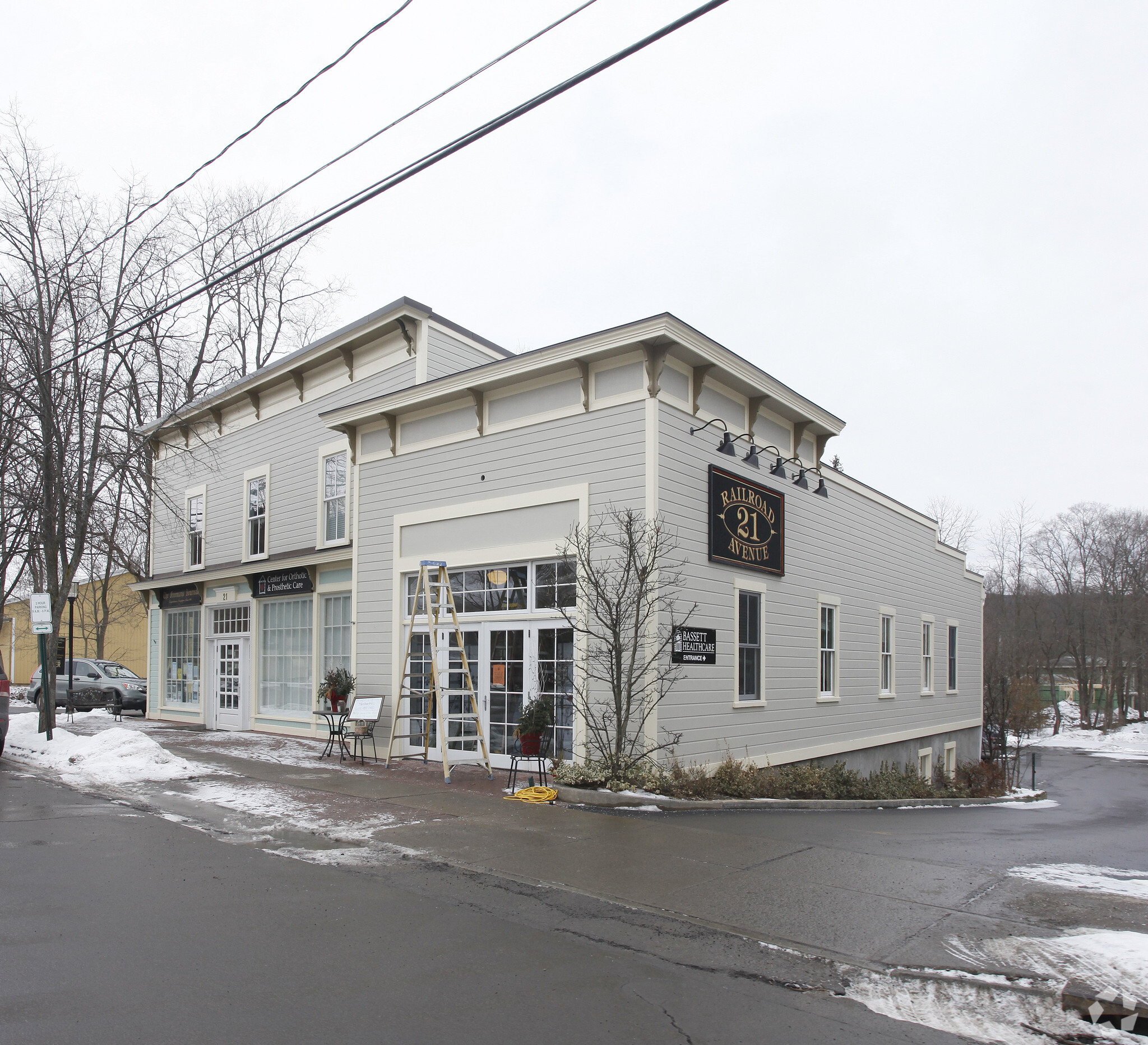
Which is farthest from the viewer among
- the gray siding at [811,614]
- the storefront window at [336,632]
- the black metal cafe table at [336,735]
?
the storefront window at [336,632]

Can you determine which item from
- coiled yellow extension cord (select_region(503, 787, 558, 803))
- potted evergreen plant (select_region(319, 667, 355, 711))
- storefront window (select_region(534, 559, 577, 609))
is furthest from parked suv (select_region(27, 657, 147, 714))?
coiled yellow extension cord (select_region(503, 787, 558, 803))

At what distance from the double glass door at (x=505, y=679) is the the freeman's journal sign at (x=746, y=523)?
2.66 meters

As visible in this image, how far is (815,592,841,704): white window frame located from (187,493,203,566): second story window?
15.8 m

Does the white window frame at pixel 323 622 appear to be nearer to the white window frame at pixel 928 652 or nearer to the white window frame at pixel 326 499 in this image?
the white window frame at pixel 326 499

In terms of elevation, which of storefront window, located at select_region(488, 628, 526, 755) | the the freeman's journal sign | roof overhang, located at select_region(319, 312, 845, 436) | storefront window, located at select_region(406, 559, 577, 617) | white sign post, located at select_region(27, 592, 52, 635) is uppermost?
roof overhang, located at select_region(319, 312, 845, 436)

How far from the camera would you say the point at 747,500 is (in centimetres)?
1452

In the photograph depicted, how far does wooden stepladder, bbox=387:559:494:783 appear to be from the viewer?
13.0m

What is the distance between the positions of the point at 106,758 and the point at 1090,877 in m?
12.9

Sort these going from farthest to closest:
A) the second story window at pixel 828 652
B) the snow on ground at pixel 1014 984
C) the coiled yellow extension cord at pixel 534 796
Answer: the second story window at pixel 828 652 < the coiled yellow extension cord at pixel 534 796 < the snow on ground at pixel 1014 984

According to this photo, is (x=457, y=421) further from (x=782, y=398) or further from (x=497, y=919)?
(x=497, y=919)

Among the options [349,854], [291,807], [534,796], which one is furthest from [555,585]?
[349,854]

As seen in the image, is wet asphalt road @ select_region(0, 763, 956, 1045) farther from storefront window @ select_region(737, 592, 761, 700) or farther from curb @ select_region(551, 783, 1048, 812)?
storefront window @ select_region(737, 592, 761, 700)

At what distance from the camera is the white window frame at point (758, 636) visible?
45.8ft

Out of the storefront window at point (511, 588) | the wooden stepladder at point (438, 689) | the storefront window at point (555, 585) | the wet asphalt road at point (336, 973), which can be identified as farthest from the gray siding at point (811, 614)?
the wet asphalt road at point (336, 973)
